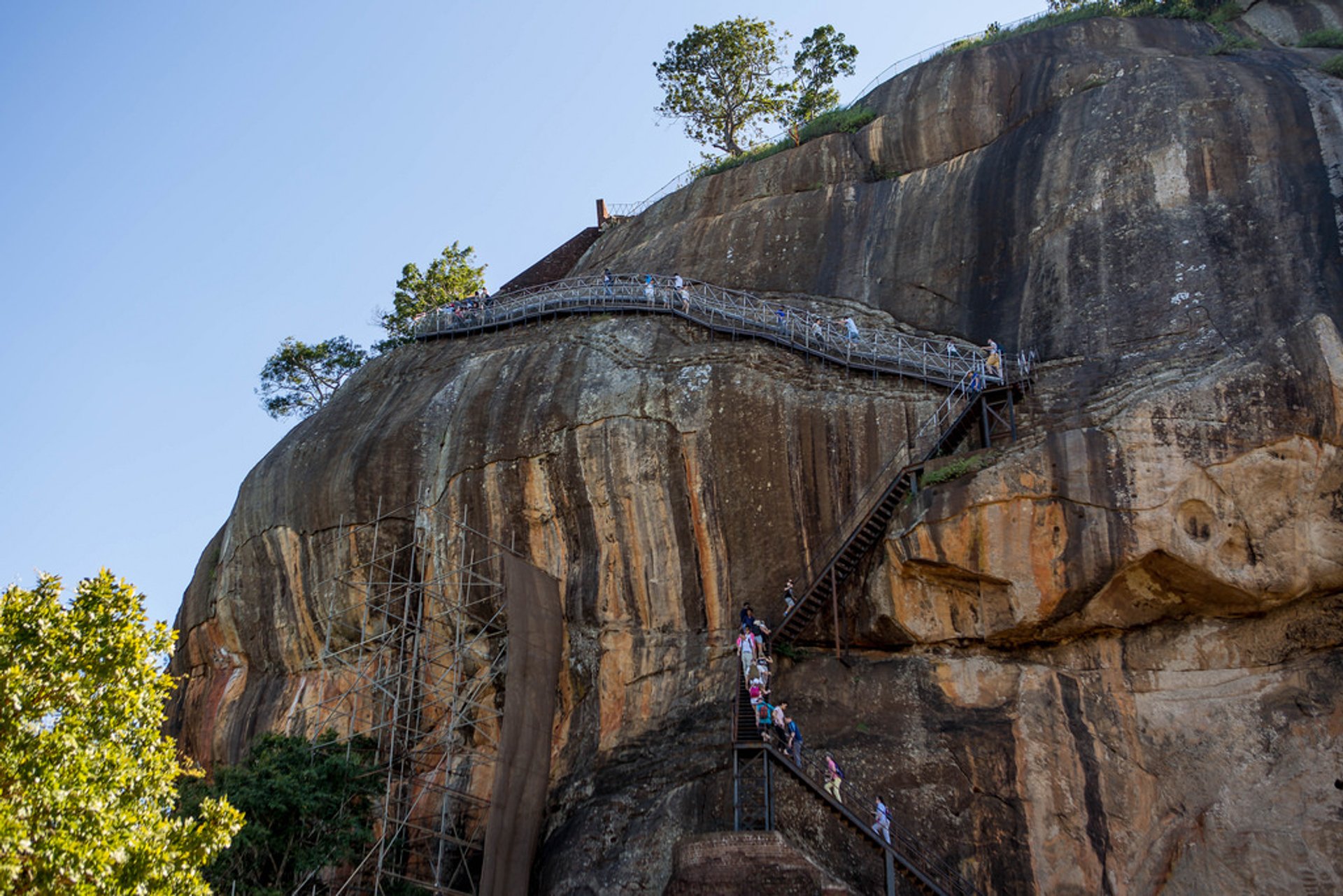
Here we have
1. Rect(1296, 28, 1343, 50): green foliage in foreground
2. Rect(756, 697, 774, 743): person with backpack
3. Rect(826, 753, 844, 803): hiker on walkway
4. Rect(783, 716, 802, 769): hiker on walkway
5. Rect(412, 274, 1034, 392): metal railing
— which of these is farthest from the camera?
Rect(1296, 28, 1343, 50): green foliage in foreground

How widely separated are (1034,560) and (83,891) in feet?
44.5

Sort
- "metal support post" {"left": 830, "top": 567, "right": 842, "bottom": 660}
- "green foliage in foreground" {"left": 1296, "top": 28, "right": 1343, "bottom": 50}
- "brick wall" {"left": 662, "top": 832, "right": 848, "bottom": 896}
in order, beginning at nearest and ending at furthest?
"brick wall" {"left": 662, "top": 832, "right": 848, "bottom": 896} < "metal support post" {"left": 830, "top": 567, "right": 842, "bottom": 660} < "green foliage in foreground" {"left": 1296, "top": 28, "right": 1343, "bottom": 50}

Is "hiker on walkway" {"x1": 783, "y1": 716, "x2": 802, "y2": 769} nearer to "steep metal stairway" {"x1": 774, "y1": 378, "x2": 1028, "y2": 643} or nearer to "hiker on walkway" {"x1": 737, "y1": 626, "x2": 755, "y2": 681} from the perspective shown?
"hiker on walkway" {"x1": 737, "y1": 626, "x2": 755, "y2": 681}

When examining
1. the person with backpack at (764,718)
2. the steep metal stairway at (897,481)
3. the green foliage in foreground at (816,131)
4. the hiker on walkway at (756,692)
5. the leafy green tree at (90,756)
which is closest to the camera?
the leafy green tree at (90,756)

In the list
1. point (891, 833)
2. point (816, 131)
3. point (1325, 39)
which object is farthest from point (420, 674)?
point (1325, 39)

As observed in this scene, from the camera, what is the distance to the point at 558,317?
28625mm

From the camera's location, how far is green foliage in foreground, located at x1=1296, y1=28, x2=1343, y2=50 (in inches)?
1094

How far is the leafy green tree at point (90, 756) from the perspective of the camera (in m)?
13.5

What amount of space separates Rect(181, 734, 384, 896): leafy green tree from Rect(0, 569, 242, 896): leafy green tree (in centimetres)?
523

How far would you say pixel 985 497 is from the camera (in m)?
20.8

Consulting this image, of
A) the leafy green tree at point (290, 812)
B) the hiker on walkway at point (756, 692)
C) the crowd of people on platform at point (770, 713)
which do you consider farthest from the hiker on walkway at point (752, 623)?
the leafy green tree at point (290, 812)

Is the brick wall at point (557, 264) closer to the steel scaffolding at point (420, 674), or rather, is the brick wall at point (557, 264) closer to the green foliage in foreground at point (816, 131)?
the green foliage in foreground at point (816, 131)

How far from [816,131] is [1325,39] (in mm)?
10707

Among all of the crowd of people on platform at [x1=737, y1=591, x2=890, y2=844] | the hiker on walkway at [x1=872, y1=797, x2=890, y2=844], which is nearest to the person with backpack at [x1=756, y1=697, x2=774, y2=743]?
the crowd of people on platform at [x1=737, y1=591, x2=890, y2=844]
